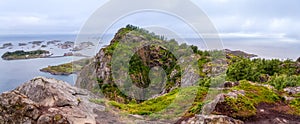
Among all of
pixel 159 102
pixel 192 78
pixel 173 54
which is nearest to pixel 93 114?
pixel 159 102

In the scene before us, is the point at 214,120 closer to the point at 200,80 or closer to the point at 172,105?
the point at 172,105

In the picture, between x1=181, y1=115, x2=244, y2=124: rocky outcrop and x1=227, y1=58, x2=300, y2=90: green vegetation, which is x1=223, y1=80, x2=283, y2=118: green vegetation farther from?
x1=227, y1=58, x2=300, y2=90: green vegetation

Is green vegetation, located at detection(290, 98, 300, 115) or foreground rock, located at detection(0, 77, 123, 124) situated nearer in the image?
foreground rock, located at detection(0, 77, 123, 124)

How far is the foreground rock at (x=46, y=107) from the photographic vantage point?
12.7m

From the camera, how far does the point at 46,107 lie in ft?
44.1

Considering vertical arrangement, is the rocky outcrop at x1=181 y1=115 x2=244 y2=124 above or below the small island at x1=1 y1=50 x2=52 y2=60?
above

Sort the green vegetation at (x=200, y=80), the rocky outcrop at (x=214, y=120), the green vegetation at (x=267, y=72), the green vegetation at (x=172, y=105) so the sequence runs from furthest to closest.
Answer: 1. the green vegetation at (x=267, y=72)
2. the green vegetation at (x=200, y=80)
3. the green vegetation at (x=172, y=105)
4. the rocky outcrop at (x=214, y=120)

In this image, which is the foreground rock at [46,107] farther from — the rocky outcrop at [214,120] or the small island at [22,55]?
the small island at [22,55]

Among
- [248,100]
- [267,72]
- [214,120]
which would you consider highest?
[248,100]

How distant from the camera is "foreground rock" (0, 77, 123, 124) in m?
12.7

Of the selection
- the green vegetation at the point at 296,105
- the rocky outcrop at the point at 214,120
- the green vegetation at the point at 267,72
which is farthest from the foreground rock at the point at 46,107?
the green vegetation at the point at 267,72

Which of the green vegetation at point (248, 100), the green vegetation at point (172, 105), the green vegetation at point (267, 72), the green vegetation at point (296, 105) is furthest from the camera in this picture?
the green vegetation at point (267, 72)

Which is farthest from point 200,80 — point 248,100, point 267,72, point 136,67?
point 267,72

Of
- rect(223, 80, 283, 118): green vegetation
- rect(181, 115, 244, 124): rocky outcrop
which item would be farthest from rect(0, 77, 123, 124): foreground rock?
rect(223, 80, 283, 118): green vegetation
